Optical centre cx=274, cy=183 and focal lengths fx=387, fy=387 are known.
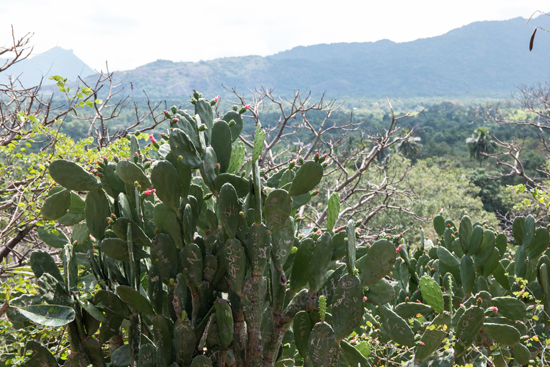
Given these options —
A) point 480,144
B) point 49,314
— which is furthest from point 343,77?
point 49,314

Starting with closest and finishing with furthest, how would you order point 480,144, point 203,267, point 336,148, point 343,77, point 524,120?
1. point 203,267
2. point 336,148
3. point 524,120
4. point 480,144
5. point 343,77

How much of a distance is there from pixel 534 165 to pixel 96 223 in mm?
29514

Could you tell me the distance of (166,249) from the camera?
4.68 feet

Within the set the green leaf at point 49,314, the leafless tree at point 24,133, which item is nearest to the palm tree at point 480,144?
the leafless tree at point 24,133

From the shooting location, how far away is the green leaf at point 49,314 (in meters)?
1.28

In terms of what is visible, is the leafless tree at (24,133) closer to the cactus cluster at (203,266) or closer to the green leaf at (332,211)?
the cactus cluster at (203,266)

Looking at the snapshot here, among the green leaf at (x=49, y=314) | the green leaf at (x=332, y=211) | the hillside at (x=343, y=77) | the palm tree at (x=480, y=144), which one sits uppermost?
the hillside at (x=343, y=77)

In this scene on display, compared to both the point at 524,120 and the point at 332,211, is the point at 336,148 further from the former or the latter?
the point at 524,120

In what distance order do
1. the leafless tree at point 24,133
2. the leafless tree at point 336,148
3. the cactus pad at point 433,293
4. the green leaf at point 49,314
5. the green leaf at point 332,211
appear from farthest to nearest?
the leafless tree at point 336,148, the leafless tree at point 24,133, the cactus pad at point 433,293, the green leaf at point 332,211, the green leaf at point 49,314

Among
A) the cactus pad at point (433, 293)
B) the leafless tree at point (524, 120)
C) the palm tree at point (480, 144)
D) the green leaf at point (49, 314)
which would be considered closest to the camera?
the green leaf at point (49, 314)

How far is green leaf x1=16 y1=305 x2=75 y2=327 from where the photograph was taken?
128 centimetres

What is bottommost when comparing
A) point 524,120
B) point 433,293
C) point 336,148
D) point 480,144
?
point 480,144

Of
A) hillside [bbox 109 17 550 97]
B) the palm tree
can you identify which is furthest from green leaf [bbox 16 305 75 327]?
hillside [bbox 109 17 550 97]

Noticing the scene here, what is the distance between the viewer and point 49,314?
4.33 ft
